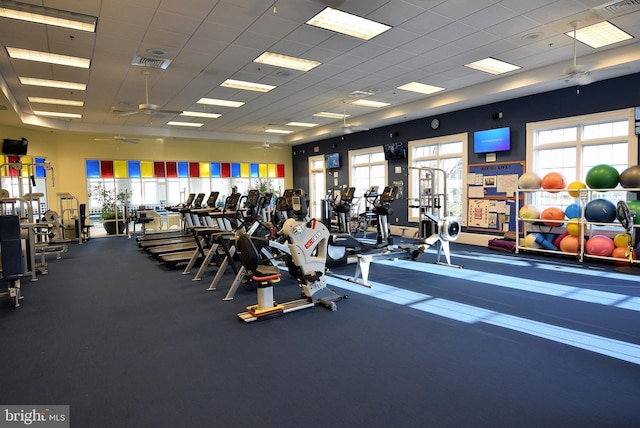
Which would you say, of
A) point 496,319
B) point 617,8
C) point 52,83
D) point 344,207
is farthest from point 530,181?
point 52,83

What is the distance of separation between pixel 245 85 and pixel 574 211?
6.86 metres

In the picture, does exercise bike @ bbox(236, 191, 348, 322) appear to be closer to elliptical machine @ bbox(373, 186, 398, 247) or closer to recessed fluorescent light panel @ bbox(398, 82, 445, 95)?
elliptical machine @ bbox(373, 186, 398, 247)

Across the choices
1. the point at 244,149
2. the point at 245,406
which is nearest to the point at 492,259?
the point at 245,406

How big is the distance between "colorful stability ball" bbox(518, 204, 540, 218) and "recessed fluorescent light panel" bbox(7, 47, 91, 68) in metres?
8.42

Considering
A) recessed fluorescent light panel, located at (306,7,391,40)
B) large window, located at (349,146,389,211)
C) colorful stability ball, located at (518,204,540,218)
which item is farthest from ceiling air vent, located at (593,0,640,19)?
large window, located at (349,146,389,211)

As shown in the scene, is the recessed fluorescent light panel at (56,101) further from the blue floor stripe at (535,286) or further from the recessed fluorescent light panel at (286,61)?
the blue floor stripe at (535,286)

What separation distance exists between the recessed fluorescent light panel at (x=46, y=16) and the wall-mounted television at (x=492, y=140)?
7737 millimetres

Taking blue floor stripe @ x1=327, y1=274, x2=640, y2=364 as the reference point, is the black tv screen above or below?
above

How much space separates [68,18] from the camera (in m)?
4.58

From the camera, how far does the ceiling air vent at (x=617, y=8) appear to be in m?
4.04

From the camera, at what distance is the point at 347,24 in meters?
5.10

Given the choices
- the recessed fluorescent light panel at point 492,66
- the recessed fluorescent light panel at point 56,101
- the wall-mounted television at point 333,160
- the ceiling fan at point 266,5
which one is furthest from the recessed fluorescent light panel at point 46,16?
the wall-mounted television at point 333,160

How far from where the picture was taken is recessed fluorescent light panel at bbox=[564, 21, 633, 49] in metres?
5.30

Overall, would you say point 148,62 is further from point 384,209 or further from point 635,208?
point 635,208
